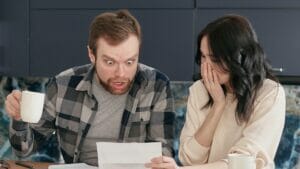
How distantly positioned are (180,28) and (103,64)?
56 cm

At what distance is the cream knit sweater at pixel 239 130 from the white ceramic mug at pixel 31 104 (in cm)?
55

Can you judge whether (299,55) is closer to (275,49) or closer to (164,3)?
(275,49)

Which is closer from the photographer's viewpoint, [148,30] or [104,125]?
[104,125]

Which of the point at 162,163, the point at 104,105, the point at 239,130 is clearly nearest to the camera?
the point at 162,163

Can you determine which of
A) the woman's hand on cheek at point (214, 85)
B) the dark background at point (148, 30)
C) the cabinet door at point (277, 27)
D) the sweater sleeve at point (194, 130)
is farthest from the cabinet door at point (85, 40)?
the woman's hand on cheek at point (214, 85)

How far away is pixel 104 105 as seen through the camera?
83.0 inches

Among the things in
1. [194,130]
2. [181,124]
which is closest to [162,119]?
[194,130]

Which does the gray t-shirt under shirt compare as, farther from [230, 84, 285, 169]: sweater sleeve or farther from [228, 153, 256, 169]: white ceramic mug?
[228, 153, 256, 169]: white ceramic mug

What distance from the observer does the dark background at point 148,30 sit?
2342 mm

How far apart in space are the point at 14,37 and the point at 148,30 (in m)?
0.68

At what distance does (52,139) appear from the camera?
10.2ft

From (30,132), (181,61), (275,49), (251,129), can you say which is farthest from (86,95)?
(275,49)

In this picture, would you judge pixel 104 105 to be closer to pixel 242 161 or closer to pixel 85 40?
pixel 85 40

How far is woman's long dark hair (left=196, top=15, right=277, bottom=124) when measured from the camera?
70.9 inches
